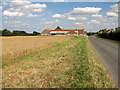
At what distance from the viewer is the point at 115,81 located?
504 cm

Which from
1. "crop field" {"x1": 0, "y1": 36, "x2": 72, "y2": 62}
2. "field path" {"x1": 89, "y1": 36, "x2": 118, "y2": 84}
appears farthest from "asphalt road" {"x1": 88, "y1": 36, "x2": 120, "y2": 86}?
"crop field" {"x1": 0, "y1": 36, "x2": 72, "y2": 62}

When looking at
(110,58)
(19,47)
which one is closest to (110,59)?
(110,58)

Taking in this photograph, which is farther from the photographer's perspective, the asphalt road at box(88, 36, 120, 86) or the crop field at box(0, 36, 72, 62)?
the crop field at box(0, 36, 72, 62)

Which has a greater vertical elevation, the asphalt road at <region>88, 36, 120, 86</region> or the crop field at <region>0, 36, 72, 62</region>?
the crop field at <region>0, 36, 72, 62</region>

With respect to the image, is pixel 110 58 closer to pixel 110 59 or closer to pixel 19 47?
pixel 110 59

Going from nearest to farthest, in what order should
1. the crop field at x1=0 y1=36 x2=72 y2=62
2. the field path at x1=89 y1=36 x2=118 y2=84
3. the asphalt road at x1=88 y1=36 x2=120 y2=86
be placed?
the asphalt road at x1=88 y1=36 x2=120 y2=86 → the field path at x1=89 y1=36 x2=118 y2=84 → the crop field at x1=0 y1=36 x2=72 y2=62

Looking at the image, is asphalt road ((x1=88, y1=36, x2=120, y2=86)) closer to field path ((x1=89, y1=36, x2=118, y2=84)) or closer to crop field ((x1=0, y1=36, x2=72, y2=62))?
field path ((x1=89, y1=36, x2=118, y2=84))

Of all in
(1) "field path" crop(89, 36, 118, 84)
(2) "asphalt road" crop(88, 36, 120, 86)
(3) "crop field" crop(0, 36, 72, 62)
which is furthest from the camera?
(3) "crop field" crop(0, 36, 72, 62)

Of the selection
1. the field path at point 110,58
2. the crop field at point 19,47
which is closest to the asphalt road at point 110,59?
the field path at point 110,58

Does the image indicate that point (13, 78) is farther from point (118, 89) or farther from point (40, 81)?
point (118, 89)

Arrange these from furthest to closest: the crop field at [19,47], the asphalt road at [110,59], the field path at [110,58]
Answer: the crop field at [19,47], the field path at [110,58], the asphalt road at [110,59]

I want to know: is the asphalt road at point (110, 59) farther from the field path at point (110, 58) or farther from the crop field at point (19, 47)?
the crop field at point (19, 47)

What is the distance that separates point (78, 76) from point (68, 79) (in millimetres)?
485

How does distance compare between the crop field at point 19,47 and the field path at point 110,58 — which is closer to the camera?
the field path at point 110,58
